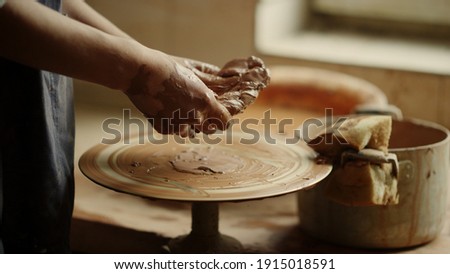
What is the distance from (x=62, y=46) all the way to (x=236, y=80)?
641 mm

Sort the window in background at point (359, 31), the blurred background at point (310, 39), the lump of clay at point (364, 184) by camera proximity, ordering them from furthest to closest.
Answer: the window in background at point (359, 31), the blurred background at point (310, 39), the lump of clay at point (364, 184)

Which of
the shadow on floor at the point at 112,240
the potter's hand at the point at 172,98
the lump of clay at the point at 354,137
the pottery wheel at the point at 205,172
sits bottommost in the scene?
the shadow on floor at the point at 112,240

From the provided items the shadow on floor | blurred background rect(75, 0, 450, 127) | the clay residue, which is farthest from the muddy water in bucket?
blurred background rect(75, 0, 450, 127)

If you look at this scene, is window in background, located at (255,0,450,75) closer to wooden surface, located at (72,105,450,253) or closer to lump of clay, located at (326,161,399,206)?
wooden surface, located at (72,105,450,253)

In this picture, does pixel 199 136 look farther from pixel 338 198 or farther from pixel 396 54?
pixel 396 54

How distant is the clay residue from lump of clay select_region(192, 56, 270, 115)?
0.56 ft

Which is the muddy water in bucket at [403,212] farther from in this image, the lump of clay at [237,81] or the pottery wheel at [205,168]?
the lump of clay at [237,81]

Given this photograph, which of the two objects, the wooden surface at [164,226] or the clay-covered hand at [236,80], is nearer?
the clay-covered hand at [236,80]

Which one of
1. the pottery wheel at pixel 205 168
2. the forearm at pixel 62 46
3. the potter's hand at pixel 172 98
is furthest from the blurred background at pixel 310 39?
the forearm at pixel 62 46

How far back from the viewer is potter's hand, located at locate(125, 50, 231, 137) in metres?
1.64

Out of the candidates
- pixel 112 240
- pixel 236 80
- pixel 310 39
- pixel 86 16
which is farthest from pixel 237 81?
pixel 310 39

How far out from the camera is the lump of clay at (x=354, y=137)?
2.03m

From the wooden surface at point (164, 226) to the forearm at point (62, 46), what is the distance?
0.78m
